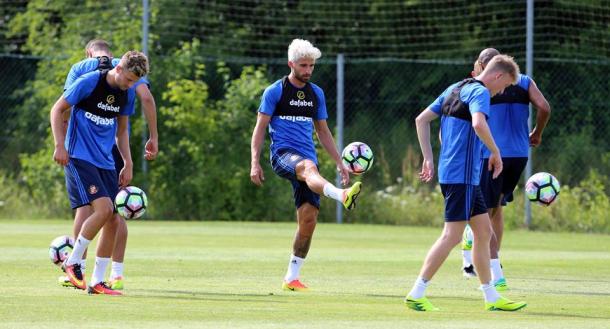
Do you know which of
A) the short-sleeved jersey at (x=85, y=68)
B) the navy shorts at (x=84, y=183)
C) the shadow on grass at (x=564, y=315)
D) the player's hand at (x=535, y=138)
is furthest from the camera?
the player's hand at (x=535, y=138)

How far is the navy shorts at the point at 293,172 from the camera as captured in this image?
11.7 m

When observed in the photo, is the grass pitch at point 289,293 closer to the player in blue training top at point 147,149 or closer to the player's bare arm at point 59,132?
the player in blue training top at point 147,149

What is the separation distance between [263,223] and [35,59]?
247 inches

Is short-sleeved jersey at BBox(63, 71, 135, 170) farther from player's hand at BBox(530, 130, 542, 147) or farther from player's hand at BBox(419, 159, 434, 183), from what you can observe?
player's hand at BBox(530, 130, 542, 147)

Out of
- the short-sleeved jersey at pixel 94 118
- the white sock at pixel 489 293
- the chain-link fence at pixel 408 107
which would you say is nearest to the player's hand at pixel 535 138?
the white sock at pixel 489 293

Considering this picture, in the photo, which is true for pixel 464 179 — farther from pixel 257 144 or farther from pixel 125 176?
pixel 125 176

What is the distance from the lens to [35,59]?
26.6 m

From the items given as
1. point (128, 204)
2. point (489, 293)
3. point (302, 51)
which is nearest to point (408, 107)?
point (302, 51)

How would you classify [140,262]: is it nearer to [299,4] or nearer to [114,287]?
[114,287]

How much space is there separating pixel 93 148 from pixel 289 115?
1.83 meters

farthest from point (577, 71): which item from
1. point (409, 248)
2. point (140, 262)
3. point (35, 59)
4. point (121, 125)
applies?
point (121, 125)

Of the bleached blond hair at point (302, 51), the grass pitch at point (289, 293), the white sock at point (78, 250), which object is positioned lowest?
the grass pitch at point (289, 293)

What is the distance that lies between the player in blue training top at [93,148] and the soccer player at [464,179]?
104 inches

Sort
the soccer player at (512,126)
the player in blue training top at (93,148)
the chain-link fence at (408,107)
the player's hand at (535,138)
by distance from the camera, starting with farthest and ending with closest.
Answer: the chain-link fence at (408,107) → the player's hand at (535,138) → the soccer player at (512,126) → the player in blue training top at (93,148)
